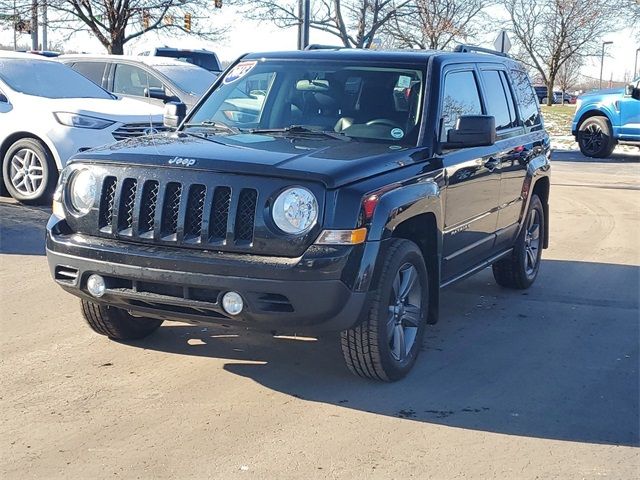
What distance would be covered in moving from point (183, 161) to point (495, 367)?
2304mm

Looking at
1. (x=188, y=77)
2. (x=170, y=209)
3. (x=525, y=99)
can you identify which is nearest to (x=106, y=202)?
(x=170, y=209)

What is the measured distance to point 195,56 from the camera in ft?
70.3

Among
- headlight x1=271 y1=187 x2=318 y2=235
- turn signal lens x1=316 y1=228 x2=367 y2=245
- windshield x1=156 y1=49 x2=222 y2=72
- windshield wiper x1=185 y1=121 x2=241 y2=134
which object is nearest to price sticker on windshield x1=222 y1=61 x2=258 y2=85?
windshield wiper x1=185 y1=121 x2=241 y2=134

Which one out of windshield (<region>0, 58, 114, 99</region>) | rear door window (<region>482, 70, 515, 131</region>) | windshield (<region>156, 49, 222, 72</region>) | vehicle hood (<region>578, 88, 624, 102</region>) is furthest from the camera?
windshield (<region>156, 49, 222, 72</region>)

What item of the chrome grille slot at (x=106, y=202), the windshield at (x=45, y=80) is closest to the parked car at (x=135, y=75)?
the windshield at (x=45, y=80)

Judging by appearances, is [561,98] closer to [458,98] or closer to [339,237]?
[458,98]

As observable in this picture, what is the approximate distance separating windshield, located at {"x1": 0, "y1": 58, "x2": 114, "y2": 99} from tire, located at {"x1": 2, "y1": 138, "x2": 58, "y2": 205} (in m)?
1.05

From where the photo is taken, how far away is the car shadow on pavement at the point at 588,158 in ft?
70.4

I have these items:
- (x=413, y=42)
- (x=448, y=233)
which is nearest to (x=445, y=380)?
(x=448, y=233)

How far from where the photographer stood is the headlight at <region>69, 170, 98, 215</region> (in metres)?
5.09

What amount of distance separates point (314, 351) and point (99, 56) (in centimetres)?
1038

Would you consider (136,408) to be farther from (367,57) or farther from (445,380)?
(367,57)

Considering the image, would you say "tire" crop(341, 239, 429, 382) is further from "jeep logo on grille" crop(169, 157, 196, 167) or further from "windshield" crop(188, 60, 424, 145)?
"jeep logo on grille" crop(169, 157, 196, 167)

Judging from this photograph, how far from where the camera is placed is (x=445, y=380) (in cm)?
539
